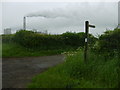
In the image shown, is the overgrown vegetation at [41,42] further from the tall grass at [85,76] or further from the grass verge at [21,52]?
the tall grass at [85,76]

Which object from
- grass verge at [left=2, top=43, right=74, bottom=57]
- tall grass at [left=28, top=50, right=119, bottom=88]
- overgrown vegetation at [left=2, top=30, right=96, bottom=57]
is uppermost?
overgrown vegetation at [left=2, top=30, right=96, bottom=57]

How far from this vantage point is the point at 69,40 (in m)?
19.8

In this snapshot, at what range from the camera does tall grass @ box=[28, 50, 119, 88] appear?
16.5ft

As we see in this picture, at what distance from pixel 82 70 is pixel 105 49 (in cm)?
156

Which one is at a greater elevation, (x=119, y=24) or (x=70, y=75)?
(x=119, y=24)

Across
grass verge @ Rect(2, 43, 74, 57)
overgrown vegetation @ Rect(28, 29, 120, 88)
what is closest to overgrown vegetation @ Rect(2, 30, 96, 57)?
grass verge @ Rect(2, 43, 74, 57)

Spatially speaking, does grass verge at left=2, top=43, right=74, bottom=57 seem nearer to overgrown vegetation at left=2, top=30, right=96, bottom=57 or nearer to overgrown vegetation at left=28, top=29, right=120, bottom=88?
overgrown vegetation at left=2, top=30, right=96, bottom=57

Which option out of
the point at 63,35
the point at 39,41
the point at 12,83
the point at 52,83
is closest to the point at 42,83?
the point at 52,83

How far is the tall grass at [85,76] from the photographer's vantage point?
504cm

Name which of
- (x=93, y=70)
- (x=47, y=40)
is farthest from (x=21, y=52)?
(x=93, y=70)

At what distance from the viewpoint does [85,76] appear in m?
5.88

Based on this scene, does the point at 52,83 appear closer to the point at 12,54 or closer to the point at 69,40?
the point at 12,54

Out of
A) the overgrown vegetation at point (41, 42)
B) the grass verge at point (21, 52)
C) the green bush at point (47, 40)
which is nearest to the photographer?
the grass verge at point (21, 52)

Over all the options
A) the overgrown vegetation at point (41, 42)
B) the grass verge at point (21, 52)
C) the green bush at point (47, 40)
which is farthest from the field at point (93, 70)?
the green bush at point (47, 40)
